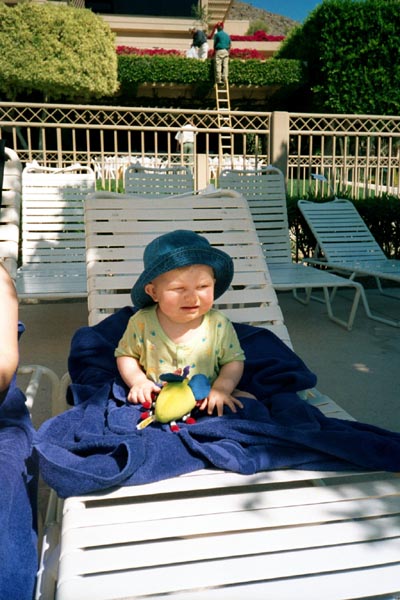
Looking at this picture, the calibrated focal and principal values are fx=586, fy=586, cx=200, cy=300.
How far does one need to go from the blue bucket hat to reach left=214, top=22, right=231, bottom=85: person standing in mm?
17869

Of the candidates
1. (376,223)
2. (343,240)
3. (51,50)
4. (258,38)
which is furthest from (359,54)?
(343,240)

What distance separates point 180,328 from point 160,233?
1156mm

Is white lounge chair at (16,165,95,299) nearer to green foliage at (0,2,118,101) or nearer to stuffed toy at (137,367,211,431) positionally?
stuffed toy at (137,367,211,431)

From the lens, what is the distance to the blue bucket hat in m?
2.20

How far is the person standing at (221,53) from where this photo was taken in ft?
60.8

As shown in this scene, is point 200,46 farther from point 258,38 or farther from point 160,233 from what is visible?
point 160,233

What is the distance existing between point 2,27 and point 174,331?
53.2 feet

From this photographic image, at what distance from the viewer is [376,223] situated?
7.61 meters

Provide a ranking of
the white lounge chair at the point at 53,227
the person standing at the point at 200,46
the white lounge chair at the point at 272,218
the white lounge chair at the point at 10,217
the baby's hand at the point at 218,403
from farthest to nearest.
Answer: the person standing at the point at 200,46 → the white lounge chair at the point at 272,218 → the white lounge chair at the point at 53,227 → the white lounge chair at the point at 10,217 → the baby's hand at the point at 218,403

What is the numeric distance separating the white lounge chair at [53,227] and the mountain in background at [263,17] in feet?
163

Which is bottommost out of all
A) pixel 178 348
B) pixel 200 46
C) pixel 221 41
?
pixel 178 348

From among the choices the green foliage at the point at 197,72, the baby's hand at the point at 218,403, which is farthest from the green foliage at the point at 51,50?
the baby's hand at the point at 218,403

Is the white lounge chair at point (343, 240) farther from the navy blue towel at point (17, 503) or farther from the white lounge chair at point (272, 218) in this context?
the navy blue towel at point (17, 503)

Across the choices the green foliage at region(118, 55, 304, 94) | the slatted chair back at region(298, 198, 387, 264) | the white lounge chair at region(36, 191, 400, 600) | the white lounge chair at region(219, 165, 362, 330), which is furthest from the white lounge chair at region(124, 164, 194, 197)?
the green foliage at region(118, 55, 304, 94)
